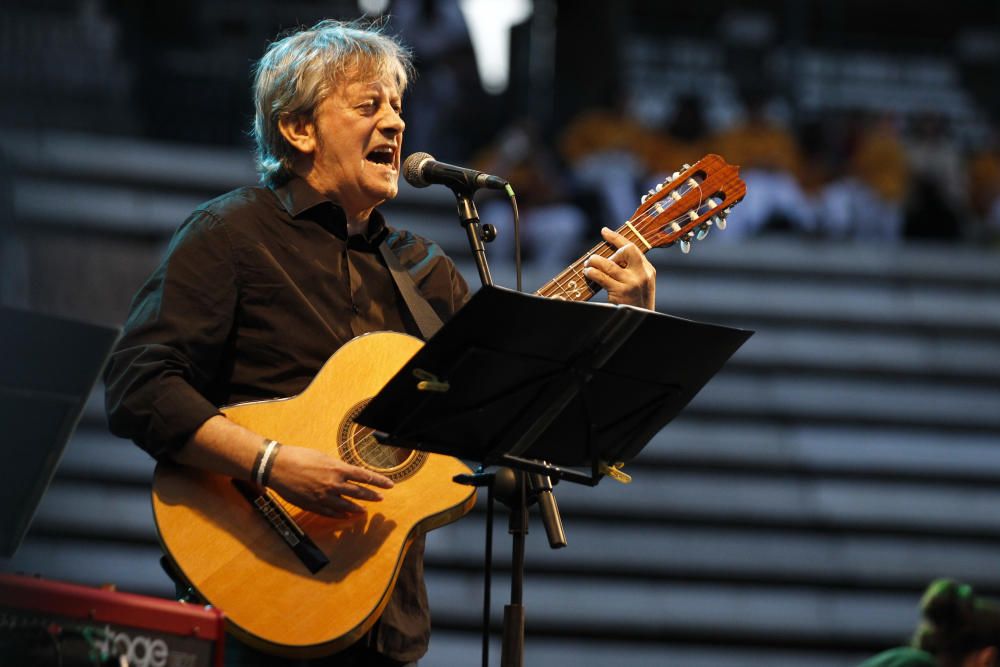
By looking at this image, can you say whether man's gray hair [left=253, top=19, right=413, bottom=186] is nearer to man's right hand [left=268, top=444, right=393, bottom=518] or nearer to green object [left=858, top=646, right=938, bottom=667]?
man's right hand [left=268, top=444, right=393, bottom=518]

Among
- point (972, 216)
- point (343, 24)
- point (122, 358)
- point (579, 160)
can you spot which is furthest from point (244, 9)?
point (122, 358)

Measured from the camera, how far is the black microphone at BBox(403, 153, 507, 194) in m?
3.23

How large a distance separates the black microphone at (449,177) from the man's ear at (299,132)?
0.24 m

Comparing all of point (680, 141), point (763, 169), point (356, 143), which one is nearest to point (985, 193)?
point (763, 169)

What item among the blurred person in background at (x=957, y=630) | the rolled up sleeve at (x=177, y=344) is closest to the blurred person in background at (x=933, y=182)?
the blurred person in background at (x=957, y=630)

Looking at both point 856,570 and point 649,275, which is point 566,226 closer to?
point 856,570

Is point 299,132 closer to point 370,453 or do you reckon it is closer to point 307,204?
point 307,204

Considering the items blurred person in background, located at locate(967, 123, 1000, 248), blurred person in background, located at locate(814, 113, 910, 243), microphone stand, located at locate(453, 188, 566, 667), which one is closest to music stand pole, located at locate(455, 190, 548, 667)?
microphone stand, located at locate(453, 188, 566, 667)

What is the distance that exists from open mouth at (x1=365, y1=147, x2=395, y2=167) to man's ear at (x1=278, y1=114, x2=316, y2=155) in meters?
0.13

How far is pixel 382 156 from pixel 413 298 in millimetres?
325

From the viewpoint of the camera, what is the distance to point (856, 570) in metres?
7.36

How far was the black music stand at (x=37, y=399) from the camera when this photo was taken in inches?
115

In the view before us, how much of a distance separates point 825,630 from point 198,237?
16.0 feet

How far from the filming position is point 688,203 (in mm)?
3371
